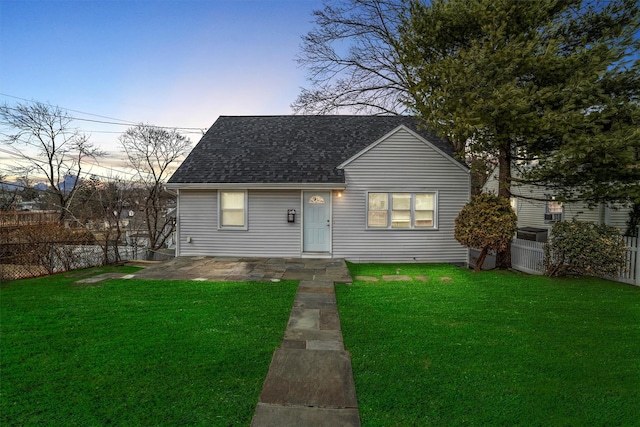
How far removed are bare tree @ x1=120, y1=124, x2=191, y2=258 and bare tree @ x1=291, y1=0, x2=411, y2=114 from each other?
8.46 m

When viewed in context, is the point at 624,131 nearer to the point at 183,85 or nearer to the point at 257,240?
the point at 257,240

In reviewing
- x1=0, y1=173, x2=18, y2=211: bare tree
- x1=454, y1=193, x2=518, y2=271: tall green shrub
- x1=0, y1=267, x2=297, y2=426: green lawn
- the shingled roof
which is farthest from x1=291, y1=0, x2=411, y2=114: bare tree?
x1=0, y1=173, x2=18, y2=211: bare tree

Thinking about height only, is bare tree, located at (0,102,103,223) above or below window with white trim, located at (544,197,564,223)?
above

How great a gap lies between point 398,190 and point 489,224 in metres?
3.11

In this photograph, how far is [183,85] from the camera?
15320 millimetres

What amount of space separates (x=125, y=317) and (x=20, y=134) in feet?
67.7

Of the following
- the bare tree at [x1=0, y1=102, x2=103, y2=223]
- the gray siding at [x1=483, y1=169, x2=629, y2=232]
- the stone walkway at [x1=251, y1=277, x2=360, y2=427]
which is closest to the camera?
the stone walkway at [x1=251, y1=277, x2=360, y2=427]

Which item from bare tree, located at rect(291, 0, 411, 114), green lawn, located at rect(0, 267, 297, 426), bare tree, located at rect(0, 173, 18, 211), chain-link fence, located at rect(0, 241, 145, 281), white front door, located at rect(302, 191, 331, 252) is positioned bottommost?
green lawn, located at rect(0, 267, 297, 426)

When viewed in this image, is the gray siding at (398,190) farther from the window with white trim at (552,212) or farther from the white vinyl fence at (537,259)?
the window with white trim at (552,212)

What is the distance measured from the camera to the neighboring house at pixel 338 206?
10656 millimetres

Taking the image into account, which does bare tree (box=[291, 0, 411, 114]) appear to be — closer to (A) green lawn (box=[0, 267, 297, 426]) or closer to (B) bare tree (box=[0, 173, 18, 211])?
(A) green lawn (box=[0, 267, 297, 426])

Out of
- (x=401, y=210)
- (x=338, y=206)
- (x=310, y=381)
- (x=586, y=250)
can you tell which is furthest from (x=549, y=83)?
(x=310, y=381)

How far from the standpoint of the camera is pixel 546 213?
620 inches

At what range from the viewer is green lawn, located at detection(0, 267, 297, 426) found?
2.76 meters
